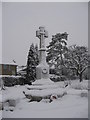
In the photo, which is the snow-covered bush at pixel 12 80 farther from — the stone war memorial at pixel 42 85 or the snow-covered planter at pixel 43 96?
the snow-covered planter at pixel 43 96

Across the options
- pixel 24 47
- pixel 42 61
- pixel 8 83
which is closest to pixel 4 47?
pixel 24 47

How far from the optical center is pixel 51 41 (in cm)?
344

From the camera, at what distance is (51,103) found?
280 cm

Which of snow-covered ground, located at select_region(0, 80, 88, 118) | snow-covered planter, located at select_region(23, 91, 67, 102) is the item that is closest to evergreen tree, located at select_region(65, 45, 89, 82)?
snow-covered ground, located at select_region(0, 80, 88, 118)

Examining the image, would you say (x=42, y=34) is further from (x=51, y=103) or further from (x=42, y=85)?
(x=51, y=103)

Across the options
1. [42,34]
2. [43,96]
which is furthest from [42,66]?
[43,96]

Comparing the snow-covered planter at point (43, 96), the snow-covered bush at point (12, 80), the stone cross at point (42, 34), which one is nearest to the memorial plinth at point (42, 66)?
the stone cross at point (42, 34)

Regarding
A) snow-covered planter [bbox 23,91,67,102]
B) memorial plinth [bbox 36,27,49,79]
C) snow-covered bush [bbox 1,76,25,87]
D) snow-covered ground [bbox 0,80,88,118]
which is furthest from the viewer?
memorial plinth [bbox 36,27,49,79]

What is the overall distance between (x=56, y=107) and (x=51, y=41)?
1187 millimetres

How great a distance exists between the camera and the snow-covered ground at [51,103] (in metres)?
2.60

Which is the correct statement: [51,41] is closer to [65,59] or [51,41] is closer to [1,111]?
[65,59]

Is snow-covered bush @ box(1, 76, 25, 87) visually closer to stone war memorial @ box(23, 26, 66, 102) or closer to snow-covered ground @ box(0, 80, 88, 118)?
snow-covered ground @ box(0, 80, 88, 118)

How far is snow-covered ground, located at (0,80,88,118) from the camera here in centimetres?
260

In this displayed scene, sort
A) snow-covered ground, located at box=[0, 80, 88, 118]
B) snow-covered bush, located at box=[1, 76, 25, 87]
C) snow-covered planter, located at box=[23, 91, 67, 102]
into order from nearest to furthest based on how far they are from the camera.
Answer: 1. snow-covered ground, located at box=[0, 80, 88, 118]
2. snow-covered planter, located at box=[23, 91, 67, 102]
3. snow-covered bush, located at box=[1, 76, 25, 87]
